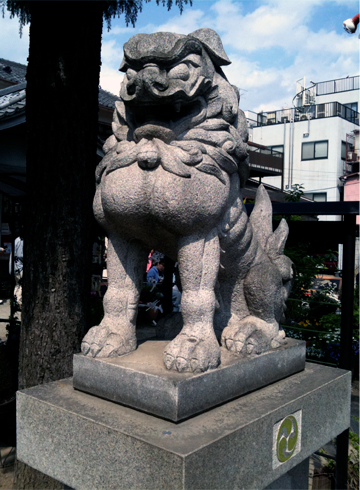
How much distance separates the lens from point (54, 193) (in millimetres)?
3428

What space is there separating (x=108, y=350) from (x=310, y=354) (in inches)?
160

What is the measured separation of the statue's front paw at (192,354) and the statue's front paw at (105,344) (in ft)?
0.98

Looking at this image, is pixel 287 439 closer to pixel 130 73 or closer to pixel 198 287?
pixel 198 287

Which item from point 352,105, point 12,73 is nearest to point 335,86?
point 352,105

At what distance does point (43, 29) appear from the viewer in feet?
11.0

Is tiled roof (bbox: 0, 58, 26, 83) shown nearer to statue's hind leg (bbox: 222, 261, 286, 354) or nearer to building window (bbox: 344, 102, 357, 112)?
statue's hind leg (bbox: 222, 261, 286, 354)

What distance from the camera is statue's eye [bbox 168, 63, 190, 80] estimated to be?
214 cm

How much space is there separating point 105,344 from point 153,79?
1.31 m

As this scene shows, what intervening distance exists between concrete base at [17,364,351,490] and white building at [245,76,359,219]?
22519 millimetres

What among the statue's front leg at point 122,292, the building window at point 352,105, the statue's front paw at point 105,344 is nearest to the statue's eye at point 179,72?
the statue's front leg at point 122,292

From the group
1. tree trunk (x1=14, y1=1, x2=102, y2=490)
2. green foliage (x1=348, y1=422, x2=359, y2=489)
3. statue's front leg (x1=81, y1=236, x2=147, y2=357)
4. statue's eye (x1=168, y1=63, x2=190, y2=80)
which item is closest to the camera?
statue's eye (x1=168, y1=63, x2=190, y2=80)

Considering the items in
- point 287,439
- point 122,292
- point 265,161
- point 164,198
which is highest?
point 265,161

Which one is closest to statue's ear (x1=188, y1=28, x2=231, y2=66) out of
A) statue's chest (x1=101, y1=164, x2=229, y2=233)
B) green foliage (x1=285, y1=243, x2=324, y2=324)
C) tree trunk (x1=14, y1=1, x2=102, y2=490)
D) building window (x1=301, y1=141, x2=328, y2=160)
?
statue's chest (x1=101, y1=164, x2=229, y2=233)

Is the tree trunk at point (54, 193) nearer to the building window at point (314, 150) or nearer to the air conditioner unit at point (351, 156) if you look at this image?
the air conditioner unit at point (351, 156)
